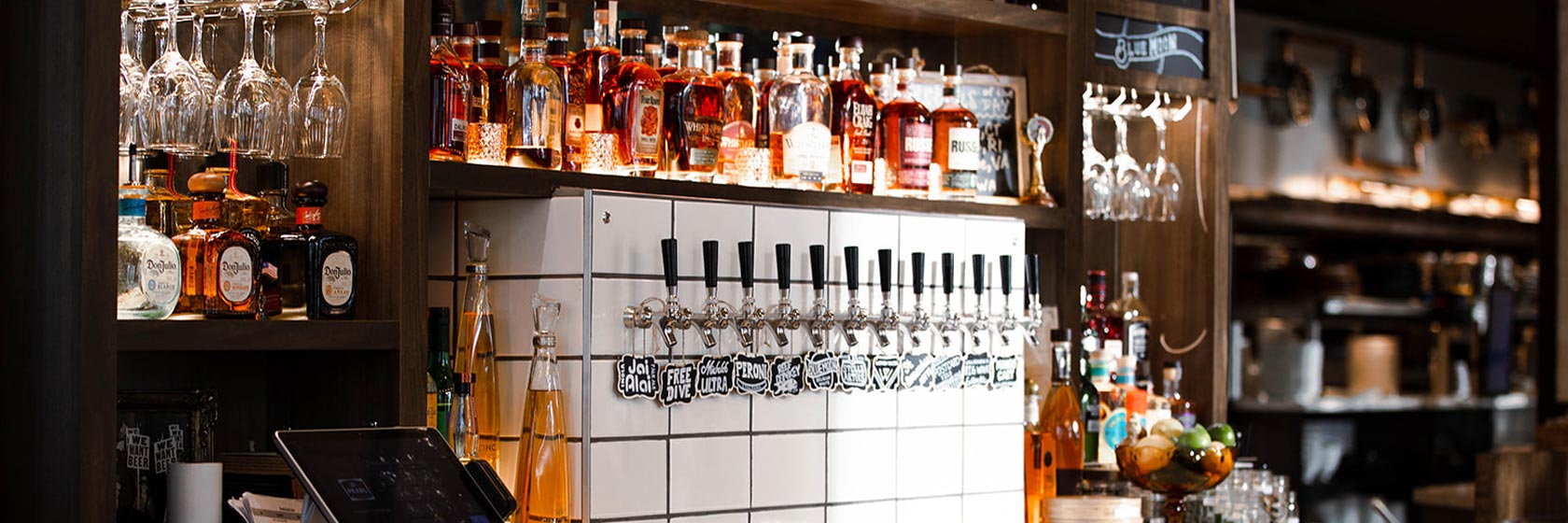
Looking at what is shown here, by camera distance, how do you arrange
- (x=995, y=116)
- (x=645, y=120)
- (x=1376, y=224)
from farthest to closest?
1. (x=1376, y=224)
2. (x=995, y=116)
3. (x=645, y=120)

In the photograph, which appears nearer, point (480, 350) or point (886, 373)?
point (480, 350)

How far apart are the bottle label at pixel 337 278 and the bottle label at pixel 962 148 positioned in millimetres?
1337

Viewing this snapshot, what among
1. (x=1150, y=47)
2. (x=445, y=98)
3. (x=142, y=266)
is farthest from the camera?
(x=1150, y=47)

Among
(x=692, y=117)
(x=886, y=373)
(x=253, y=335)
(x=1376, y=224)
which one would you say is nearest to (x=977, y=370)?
(x=886, y=373)

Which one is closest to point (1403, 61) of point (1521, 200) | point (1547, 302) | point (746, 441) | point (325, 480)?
point (1521, 200)

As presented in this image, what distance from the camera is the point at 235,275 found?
95.3 inches

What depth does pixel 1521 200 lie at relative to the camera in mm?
11008

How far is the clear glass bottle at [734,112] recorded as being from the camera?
3.09m

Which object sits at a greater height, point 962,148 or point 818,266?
point 962,148

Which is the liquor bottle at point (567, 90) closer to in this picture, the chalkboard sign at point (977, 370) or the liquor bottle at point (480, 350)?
the liquor bottle at point (480, 350)

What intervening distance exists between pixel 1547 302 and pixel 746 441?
16.1ft

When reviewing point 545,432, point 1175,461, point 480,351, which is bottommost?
point 1175,461

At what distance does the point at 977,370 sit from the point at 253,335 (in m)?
1.55

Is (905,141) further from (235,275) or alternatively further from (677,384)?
(235,275)
